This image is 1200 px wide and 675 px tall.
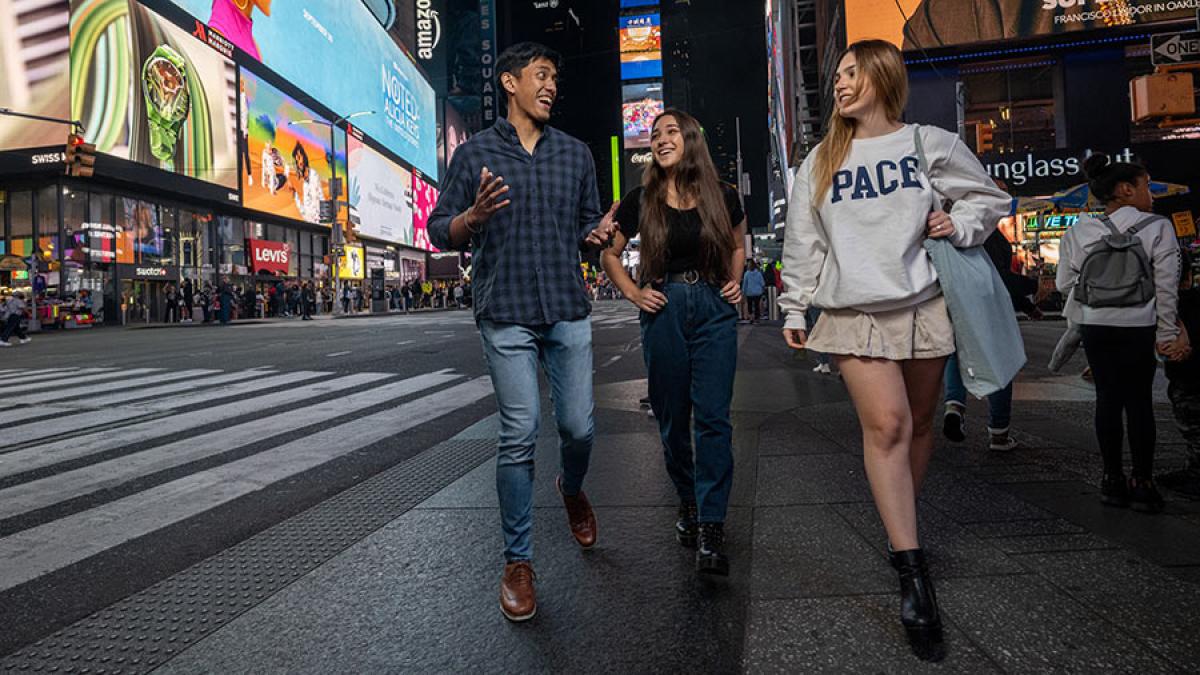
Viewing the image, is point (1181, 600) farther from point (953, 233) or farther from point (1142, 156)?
point (1142, 156)

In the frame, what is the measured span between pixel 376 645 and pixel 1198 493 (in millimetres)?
3899

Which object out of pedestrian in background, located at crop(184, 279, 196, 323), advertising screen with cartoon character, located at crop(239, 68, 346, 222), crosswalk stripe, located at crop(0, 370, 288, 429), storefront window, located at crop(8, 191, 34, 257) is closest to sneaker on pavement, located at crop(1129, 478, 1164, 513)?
crosswalk stripe, located at crop(0, 370, 288, 429)

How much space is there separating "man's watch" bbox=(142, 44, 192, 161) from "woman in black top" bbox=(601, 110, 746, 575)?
3543cm

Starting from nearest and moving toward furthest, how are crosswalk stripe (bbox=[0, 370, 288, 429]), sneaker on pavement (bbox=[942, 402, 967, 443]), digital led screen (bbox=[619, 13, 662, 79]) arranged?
sneaker on pavement (bbox=[942, 402, 967, 443]) → crosswalk stripe (bbox=[0, 370, 288, 429]) → digital led screen (bbox=[619, 13, 662, 79])

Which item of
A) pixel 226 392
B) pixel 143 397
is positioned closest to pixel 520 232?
A: pixel 226 392

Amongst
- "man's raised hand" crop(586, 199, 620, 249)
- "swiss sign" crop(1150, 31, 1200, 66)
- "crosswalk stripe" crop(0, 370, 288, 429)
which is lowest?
"crosswalk stripe" crop(0, 370, 288, 429)

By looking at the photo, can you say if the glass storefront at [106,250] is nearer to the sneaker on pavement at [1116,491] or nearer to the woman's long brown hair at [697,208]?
the woman's long brown hair at [697,208]

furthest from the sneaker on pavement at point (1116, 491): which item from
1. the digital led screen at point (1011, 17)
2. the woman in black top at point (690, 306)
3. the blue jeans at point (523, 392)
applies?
the digital led screen at point (1011, 17)

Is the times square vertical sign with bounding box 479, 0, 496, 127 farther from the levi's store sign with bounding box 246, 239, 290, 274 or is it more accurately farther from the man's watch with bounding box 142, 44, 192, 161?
the man's watch with bounding box 142, 44, 192, 161

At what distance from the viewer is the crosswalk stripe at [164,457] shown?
4297 mm

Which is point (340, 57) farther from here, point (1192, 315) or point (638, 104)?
point (638, 104)

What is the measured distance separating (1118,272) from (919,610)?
225 cm

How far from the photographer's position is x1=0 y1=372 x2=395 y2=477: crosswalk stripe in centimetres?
520

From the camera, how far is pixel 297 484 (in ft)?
14.6
